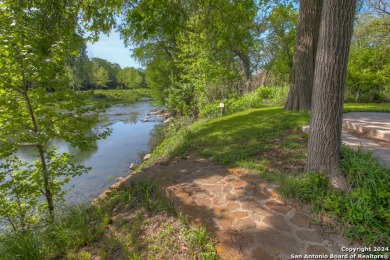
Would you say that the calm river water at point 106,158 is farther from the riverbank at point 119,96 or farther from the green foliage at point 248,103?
the riverbank at point 119,96

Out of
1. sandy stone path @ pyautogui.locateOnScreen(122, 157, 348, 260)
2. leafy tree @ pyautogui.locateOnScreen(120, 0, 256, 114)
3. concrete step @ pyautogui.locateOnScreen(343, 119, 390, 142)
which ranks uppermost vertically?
leafy tree @ pyautogui.locateOnScreen(120, 0, 256, 114)

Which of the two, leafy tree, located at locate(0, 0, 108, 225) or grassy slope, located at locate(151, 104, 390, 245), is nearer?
grassy slope, located at locate(151, 104, 390, 245)

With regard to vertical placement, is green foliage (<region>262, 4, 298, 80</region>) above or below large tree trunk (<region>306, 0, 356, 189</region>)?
above

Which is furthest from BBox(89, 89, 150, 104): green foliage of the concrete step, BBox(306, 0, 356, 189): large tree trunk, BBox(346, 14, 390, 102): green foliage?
BBox(306, 0, 356, 189): large tree trunk

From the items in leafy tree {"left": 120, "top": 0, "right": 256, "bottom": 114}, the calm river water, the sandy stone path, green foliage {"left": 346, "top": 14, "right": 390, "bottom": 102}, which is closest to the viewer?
the sandy stone path

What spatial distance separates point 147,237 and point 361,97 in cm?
873

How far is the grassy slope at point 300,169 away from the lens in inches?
73.4

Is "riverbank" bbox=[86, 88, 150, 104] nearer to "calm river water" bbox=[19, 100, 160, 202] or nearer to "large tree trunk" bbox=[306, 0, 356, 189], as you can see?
"calm river water" bbox=[19, 100, 160, 202]

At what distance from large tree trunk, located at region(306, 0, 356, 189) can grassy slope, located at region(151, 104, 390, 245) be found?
0.15 meters

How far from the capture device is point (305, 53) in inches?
210

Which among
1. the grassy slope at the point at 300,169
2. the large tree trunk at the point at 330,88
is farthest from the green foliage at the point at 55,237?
the large tree trunk at the point at 330,88

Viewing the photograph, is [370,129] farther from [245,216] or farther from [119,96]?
[119,96]

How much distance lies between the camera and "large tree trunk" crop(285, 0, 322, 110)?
5.07 m

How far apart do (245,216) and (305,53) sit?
480 centimetres
